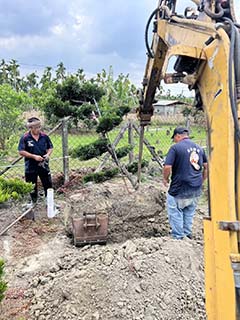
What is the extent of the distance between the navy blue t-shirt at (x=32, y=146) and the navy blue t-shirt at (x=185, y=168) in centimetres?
254

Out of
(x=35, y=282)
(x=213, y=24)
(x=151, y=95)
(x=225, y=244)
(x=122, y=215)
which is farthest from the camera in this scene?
(x=122, y=215)

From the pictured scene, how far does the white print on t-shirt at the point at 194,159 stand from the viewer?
4.94m

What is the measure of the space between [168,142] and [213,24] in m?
15.6

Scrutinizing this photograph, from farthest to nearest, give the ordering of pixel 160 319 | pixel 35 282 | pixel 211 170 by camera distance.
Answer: pixel 35 282, pixel 160 319, pixel 211 170

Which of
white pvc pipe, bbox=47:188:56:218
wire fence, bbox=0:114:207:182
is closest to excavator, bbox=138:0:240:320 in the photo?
wire fence, bbox=0:114:207:182

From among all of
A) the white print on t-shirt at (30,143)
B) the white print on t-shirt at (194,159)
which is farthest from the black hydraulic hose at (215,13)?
the white print on t-shirt at (30,143)

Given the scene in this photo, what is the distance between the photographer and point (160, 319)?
3.19 meters

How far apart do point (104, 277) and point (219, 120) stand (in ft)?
7.63

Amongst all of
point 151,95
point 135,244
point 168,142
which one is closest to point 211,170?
point 151,95

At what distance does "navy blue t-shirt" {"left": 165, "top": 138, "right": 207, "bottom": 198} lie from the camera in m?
4.87

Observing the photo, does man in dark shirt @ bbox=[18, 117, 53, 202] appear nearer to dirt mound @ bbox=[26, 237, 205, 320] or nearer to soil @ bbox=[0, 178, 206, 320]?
soil @ bbox=[0, 178, 206, 320]

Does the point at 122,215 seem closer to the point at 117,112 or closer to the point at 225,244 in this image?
the point at 117,112

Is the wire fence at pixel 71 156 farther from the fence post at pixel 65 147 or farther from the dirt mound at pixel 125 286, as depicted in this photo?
the dirt mound at pixel 125 286

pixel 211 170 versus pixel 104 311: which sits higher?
pixel 211 170
